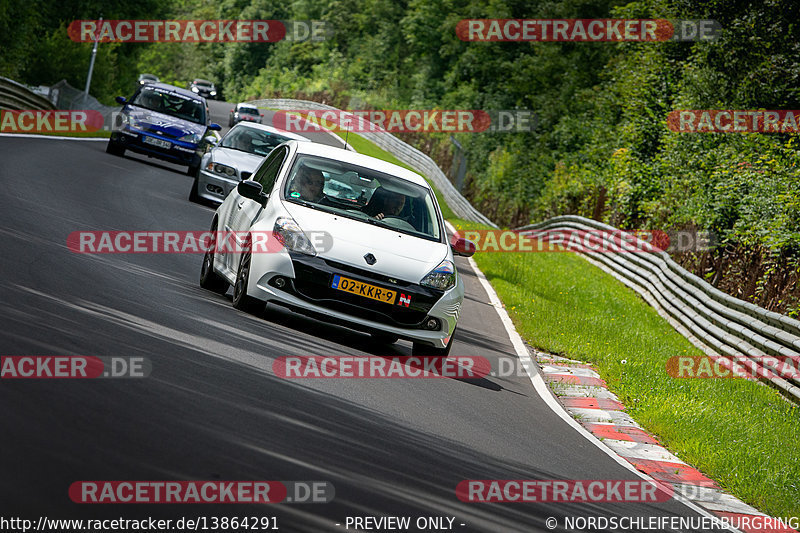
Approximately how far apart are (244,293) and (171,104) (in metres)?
17.1

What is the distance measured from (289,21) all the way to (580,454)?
4332 inches

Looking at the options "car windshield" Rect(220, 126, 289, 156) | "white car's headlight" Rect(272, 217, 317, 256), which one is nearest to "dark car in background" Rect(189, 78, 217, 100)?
"car windshield" Rect(220, 126, 289, 156)

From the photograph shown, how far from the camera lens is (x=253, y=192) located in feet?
34.8

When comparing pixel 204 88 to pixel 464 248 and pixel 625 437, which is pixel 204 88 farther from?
pixel 625 437

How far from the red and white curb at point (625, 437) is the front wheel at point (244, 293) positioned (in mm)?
3149

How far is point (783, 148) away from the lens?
26672 millimetres

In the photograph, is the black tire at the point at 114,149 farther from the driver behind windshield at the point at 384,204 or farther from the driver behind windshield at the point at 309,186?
the driver behind windshield at the point at 384,204

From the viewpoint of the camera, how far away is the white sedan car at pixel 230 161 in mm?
20156

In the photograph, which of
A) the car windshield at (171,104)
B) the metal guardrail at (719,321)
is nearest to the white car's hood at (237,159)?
the car windshield at (171,104)

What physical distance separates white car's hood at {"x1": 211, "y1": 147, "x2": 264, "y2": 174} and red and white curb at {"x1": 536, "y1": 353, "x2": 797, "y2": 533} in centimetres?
842

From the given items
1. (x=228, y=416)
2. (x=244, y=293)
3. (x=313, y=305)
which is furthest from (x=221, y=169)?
(x=228, y=416)

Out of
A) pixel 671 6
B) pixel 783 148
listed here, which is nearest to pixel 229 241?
pixel 783 148

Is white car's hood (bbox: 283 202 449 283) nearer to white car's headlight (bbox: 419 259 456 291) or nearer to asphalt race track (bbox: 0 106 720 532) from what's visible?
white car's headlight (bbox: 419 259 456 291)

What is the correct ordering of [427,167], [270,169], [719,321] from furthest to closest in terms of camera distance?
[427,167]
[719,321]
[270,169]
